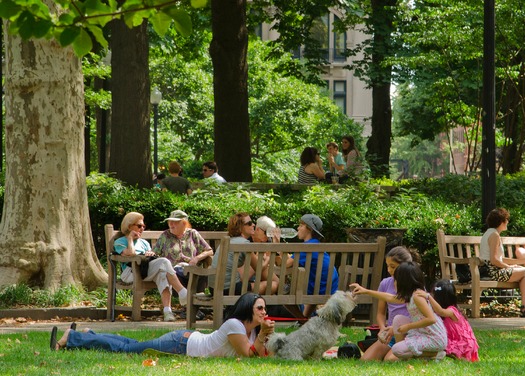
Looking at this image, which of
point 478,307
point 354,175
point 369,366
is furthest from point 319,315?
point 354,175

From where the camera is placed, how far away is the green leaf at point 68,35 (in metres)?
5.27

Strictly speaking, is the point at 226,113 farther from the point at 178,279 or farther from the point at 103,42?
the point at 103,42

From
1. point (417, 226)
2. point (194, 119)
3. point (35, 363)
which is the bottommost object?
point (35, 363)

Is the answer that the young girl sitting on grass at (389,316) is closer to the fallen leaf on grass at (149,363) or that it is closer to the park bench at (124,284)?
the fallen leaf on grass at (149,363)

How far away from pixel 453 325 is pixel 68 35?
4688 millimetres

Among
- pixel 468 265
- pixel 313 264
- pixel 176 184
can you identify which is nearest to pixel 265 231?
pixel 313 264

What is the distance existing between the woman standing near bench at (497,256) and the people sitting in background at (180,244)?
3358mm

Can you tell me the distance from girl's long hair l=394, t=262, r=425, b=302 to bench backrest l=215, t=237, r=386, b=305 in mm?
2070

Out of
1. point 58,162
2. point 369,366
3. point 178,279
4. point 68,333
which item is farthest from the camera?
point 58,162

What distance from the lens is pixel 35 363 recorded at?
820 centimetres

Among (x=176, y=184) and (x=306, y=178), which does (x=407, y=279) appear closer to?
(x=176, y=184)

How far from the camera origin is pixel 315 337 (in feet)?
27.8

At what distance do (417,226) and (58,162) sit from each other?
462 cm

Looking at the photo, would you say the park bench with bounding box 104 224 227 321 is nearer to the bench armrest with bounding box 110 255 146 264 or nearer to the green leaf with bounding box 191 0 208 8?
the bench armrest with bounding box 110 255 146 264
